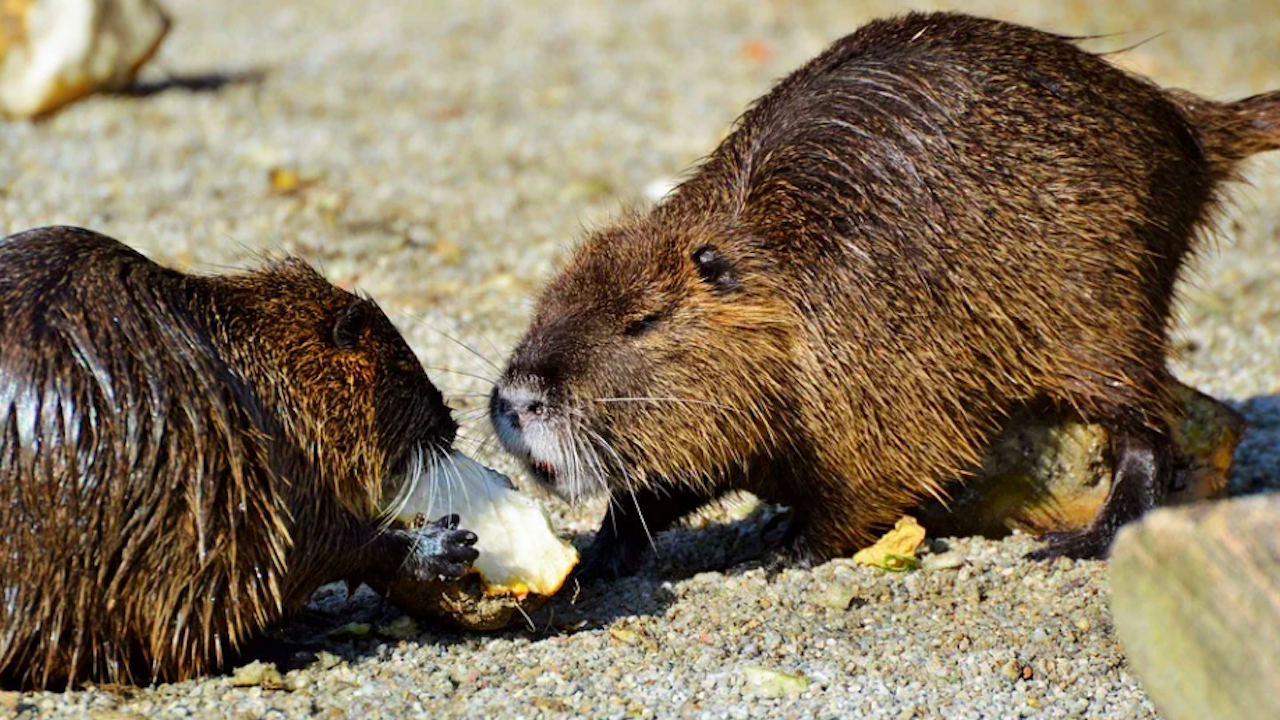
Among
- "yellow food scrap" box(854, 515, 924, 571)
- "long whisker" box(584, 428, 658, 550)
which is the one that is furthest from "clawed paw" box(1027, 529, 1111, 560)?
"long whisker" box(584, 428, 658, 550)

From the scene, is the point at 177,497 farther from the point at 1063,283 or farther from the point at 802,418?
the point at 1063,283

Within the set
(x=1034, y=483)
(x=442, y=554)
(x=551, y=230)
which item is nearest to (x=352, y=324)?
(x=442, y=554)

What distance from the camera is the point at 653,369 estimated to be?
4.32 m

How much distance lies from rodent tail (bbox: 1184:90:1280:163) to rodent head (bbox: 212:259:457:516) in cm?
258

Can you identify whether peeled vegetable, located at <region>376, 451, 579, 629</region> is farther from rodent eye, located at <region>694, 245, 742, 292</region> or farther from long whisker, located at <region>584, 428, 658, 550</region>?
rodent eye, located at <region>694, 245, 742, 292</region>

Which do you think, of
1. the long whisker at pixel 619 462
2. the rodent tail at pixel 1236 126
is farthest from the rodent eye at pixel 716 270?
the rodent tail at pixel 1236 126

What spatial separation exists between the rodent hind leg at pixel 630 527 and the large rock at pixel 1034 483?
75cm

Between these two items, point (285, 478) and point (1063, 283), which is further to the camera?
point (1063, 283)

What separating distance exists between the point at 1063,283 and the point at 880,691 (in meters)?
1.47

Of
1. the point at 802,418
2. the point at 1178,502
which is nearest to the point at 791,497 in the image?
the point at 802,418

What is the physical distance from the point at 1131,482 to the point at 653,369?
4.94ft

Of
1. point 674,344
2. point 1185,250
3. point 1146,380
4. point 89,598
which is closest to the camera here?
point 89,598

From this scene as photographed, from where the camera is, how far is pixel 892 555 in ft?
15.0

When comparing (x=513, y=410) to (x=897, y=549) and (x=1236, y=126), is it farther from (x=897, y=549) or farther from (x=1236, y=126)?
(x=1236, y=126)
